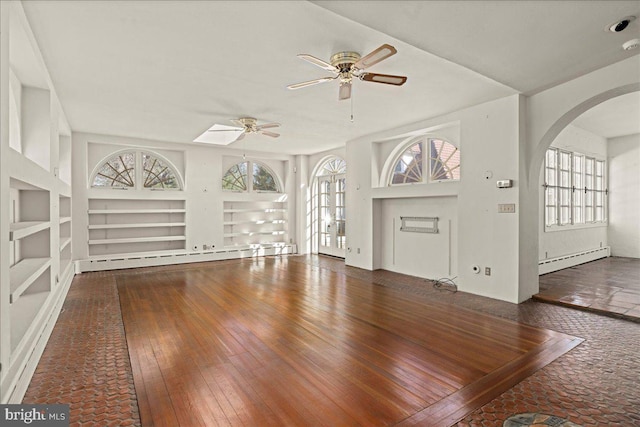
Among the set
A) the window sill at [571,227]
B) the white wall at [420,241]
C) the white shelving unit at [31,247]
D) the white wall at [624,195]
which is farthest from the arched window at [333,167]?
the white wall at [624,195]

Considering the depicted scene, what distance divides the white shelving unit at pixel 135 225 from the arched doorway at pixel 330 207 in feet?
11.9

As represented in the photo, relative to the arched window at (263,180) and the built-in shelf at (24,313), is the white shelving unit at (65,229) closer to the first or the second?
the built-in shelf at (24,313)

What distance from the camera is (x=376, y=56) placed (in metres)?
2.82

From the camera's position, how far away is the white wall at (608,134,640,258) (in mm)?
7734

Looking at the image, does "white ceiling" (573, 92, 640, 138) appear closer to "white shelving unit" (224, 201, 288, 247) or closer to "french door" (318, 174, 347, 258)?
"french door" (318, 174, 347, 258)

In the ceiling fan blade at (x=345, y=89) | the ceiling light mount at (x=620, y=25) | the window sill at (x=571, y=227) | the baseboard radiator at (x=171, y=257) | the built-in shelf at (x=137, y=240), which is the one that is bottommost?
the baseboard radiator at (x=171, y=257)

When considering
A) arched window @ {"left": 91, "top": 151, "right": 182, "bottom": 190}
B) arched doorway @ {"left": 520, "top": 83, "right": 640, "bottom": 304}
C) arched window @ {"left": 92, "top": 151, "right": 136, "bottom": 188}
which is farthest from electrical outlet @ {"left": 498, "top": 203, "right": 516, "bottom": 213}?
Answer: arched window @ {"left": 92, "top": 151, "right": 136, "bottom": 188}

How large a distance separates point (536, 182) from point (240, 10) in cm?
441

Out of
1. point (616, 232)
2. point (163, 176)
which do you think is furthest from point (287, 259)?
point (616, 232)

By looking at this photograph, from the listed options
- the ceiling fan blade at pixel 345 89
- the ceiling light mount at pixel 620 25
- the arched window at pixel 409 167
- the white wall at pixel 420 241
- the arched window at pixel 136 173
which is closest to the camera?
the ceiling light mount at pixel 620 25

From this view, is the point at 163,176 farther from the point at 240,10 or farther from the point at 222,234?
the point at 240,10

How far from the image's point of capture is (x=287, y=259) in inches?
332

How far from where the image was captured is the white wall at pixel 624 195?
7.73 meters

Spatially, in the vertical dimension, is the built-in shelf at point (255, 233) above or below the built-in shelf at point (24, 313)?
Answer: above
